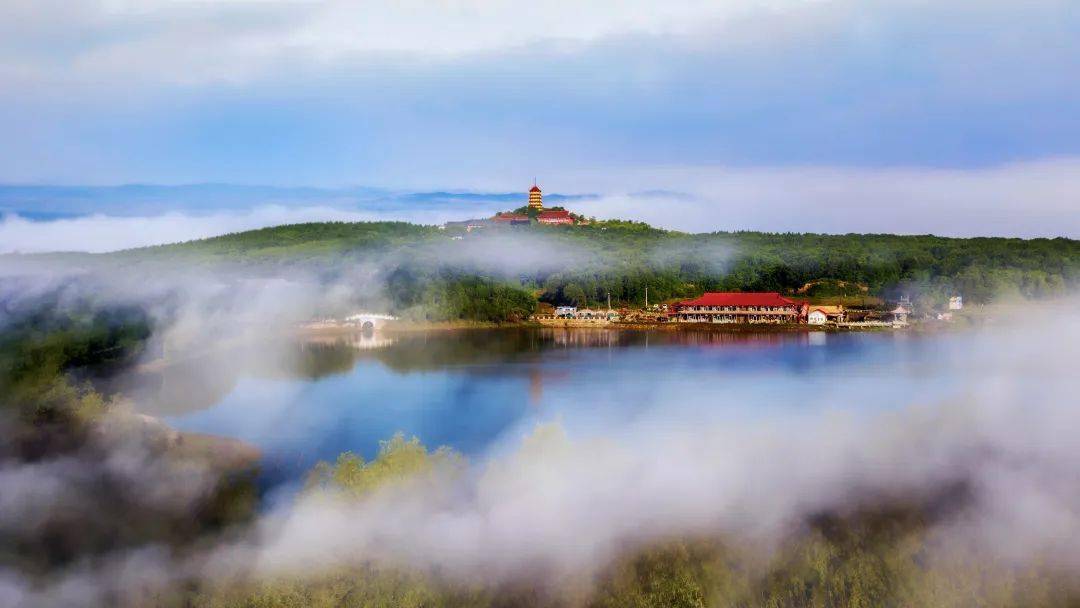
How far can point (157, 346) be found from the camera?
15.2 meters

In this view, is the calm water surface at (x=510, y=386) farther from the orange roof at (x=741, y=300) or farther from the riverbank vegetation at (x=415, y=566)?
the orange roof at (x=741, y=300)

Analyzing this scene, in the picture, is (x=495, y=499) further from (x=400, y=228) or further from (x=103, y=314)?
(x=400, y=228)

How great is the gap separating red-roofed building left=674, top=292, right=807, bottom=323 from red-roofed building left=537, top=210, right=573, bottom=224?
27.7 feet

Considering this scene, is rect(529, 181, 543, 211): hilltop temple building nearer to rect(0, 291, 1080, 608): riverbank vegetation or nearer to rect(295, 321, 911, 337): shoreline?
rect(295, 321, 911, 337): shoreline

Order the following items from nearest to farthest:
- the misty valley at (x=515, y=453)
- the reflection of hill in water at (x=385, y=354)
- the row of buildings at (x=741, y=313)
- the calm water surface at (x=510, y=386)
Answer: the misty valley at (x=515, y=453) → the calm water surface at (x=510, y=386) → the reflection of hill in water at (x=385, y=354) → the row of buildings at (x=741, y=313)

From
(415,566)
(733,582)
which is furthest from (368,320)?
(733,582)

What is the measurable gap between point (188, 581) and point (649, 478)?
4.42 meters

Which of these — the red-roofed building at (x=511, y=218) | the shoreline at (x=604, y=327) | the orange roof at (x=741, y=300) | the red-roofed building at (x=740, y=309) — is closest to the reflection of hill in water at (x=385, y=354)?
the shoreline at (x=604, y=327)

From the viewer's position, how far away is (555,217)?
35531 millimetres

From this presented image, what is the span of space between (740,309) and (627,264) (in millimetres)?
4028

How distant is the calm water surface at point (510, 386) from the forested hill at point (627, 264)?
2.95 metres

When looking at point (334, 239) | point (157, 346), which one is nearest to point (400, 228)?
point (334, 239)

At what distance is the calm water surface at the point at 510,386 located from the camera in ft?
42.3

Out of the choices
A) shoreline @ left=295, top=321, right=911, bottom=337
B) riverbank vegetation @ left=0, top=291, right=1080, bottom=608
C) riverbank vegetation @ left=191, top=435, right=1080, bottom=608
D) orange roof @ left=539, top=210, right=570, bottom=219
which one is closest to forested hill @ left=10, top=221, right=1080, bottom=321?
shoreline @ left=295, top=321, right=911, bottom=337
